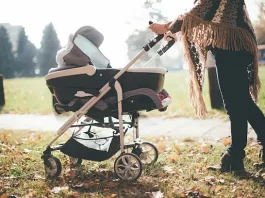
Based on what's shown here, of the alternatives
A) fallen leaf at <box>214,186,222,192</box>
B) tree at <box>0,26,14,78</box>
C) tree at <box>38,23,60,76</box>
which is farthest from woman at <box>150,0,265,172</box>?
tree at <box>38,23,60,76</box>

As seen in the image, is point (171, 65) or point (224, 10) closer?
point (224, 10)

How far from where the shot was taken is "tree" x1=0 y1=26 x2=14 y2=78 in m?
5.43

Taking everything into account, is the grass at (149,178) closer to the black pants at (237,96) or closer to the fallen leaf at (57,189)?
the fallen leaf at (57,189)

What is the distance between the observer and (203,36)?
242cm

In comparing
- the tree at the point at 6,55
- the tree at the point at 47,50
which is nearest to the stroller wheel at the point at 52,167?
the tree at the point at 6,55

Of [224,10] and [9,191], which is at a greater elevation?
[224,10]

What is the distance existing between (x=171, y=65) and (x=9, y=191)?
532 centimetres

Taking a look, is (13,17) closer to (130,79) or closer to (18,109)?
(18,109)

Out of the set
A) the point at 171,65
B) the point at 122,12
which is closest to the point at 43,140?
the point at 122,12

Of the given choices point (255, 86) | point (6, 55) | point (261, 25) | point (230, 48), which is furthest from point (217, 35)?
point (6, 55)

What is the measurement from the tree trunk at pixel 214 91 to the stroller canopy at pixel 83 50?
251 centimetres

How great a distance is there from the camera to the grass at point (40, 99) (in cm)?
541

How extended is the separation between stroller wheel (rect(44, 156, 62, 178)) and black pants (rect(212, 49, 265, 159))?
1286 millimetres

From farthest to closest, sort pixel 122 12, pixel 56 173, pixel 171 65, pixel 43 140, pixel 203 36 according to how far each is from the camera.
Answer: pixel 171 65 → pixel 122 12 → pixel 43 140 → pixel 56 173 → pixel 203 36
